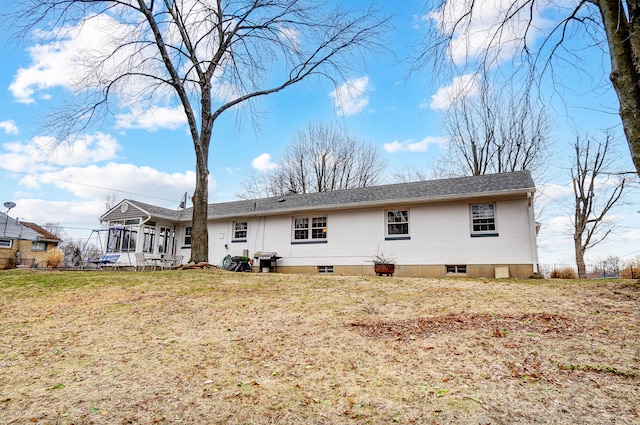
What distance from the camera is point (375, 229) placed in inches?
580

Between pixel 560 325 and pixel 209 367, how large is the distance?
4.82 meters

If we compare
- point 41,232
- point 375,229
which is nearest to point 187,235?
point 375,229

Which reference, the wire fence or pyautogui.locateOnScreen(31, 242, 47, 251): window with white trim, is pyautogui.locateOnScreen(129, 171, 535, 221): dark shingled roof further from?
pyautogui.locateOnScreen(31, 242, 47, 251): window with white trim

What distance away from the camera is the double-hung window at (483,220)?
41.9ft

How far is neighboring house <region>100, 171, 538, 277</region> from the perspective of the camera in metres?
12.5

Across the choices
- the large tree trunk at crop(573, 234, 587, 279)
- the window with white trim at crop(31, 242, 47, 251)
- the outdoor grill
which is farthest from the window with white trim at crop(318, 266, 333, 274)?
the window with white trim at crop(31, 242, 47, 251)

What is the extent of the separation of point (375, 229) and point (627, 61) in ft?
39.0

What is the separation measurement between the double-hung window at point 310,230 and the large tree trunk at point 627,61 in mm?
13112

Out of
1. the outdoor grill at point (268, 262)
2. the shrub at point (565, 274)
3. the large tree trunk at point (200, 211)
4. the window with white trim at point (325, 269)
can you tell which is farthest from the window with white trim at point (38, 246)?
the shrub at point (565, 274)

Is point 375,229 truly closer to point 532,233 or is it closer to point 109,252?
point 532,233

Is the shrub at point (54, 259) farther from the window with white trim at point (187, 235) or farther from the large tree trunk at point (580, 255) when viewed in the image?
the large tree trunk at point (580, 255)

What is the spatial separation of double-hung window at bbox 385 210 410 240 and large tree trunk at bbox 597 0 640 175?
36.8ft

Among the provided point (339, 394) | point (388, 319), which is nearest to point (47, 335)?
point (339, 394)

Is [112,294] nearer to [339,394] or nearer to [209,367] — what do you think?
[209,367]
